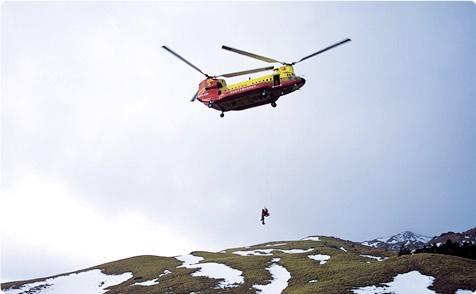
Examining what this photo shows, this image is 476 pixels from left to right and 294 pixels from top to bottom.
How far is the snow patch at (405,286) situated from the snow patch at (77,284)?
35538 mm

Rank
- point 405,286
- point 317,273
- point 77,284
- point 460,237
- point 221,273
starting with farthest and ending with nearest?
point 460,237
point 77,284
point 221,273
point 317,273
point 405,286

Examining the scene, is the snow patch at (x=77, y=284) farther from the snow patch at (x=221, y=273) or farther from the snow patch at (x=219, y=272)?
the snow patch at (x=221, y=273)

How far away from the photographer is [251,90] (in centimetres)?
3219

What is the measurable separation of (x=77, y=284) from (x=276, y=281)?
29910mm

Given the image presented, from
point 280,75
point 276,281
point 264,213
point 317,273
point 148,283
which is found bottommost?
point 276,281

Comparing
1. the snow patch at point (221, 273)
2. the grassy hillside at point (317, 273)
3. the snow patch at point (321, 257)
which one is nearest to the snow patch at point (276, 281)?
the grassy hillside at point (317, 273)

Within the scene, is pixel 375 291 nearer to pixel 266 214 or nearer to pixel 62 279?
pixel 266 214

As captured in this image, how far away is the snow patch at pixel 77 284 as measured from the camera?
6644cm

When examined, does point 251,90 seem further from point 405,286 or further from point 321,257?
point 321,257

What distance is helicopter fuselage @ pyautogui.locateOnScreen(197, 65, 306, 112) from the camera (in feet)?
105

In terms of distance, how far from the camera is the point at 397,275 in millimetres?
53344

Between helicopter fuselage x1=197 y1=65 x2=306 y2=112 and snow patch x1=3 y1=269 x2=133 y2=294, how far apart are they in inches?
1616

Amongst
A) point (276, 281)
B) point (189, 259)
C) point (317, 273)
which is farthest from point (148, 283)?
point (317, 273)

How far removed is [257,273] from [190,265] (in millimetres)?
15596
